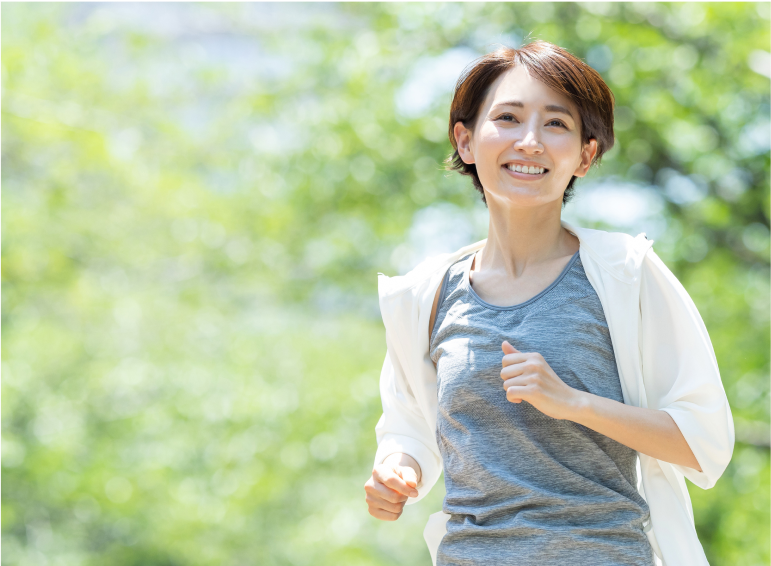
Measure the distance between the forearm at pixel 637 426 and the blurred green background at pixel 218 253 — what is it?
3.75 meters

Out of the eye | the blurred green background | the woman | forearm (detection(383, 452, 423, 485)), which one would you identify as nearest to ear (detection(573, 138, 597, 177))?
the woman

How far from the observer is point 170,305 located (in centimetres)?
582

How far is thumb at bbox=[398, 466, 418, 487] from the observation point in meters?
1.08

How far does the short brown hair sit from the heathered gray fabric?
0.22m

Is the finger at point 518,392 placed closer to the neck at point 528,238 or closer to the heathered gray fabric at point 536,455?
the heathered gray fabric at point 536,455

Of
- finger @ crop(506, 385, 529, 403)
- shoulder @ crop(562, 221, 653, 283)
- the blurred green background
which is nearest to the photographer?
finger @ crop(506, 385, 529, 403)

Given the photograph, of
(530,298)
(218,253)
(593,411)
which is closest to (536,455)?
(593,411)

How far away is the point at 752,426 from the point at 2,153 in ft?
17.2

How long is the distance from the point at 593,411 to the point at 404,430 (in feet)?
1.13

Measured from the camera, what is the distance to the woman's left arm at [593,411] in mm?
939

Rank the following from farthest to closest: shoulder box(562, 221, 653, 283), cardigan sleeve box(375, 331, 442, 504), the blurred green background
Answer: the blurred green background
cardigan sleeve box(375, 331, 442, 504)
shoulder box(562, 221, 653, 283)

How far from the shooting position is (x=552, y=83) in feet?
3.56

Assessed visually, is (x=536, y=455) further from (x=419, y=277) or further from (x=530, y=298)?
(x=419, y=277)

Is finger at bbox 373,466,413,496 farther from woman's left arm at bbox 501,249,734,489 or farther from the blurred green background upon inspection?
the blurred green background
